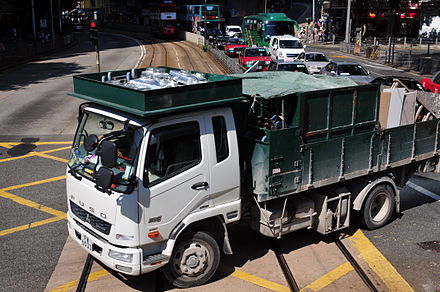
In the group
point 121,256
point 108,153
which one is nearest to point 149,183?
point 108,153

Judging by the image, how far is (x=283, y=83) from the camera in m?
8.61

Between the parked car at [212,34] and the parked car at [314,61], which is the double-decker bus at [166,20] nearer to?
the parked car at [212,34]

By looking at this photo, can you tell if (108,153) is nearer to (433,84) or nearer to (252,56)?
(433,84)

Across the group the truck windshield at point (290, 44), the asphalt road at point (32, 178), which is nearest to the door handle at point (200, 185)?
the asphalt road at point (32, 178)

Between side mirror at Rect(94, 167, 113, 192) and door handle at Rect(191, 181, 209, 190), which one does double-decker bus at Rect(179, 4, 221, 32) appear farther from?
side mirror at Rect(94, 167, 113, 192)

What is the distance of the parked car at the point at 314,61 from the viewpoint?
27962 millimetres

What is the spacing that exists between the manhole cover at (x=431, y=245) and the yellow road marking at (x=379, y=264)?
888 millimetres

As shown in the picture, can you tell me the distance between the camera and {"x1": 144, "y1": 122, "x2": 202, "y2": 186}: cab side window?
6406 millimetres

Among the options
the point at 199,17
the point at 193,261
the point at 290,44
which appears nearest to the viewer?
the point at 193,261

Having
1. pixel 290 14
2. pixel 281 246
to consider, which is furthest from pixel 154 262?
pixel 290 14

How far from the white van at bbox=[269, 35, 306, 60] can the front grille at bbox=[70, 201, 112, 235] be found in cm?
3010

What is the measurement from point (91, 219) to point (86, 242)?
0.39 metres

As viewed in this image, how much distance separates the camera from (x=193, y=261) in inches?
275

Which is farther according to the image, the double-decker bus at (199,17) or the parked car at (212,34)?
the double-decker bus at (199,17)
